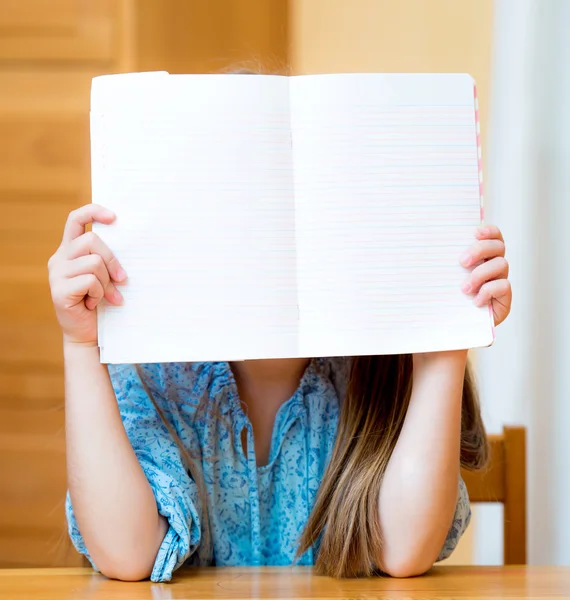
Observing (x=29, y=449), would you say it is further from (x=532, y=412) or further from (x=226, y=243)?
(x=532, y=412)

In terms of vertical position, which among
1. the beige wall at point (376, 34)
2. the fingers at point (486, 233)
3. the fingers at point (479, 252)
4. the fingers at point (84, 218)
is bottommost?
the fingers at point (479, 252)

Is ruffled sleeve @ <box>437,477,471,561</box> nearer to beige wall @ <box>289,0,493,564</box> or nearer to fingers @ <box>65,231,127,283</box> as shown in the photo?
fingers @ <box>65,231,127,283</box>

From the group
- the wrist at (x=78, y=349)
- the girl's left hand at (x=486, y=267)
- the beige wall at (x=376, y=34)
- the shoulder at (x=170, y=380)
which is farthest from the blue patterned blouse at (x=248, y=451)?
the beige wall at (x=376, y=34)

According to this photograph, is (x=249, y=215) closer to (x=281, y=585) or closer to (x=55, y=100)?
(x=281, y=585)

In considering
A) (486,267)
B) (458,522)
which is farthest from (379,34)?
(458,522)

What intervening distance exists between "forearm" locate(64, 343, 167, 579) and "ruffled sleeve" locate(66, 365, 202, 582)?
2 cm

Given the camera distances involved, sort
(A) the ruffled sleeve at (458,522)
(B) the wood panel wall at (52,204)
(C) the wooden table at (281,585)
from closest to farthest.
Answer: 1. (C) the wooden table at (281,585)
2. (A) the ruffled sleeve at (458,522)
3. (B) the wood panel wall at (52,204)

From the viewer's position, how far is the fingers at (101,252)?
44 cm

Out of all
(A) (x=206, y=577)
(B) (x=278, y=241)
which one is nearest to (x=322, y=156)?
(B) (x=278, y=241)

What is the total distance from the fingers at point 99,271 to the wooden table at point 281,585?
179 millimetres

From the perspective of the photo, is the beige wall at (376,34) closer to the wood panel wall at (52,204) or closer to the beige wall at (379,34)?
the beige wall at (379,34)

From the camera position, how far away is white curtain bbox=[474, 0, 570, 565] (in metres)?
0.77

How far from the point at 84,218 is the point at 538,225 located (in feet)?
1.85

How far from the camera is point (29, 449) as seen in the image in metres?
0.74
